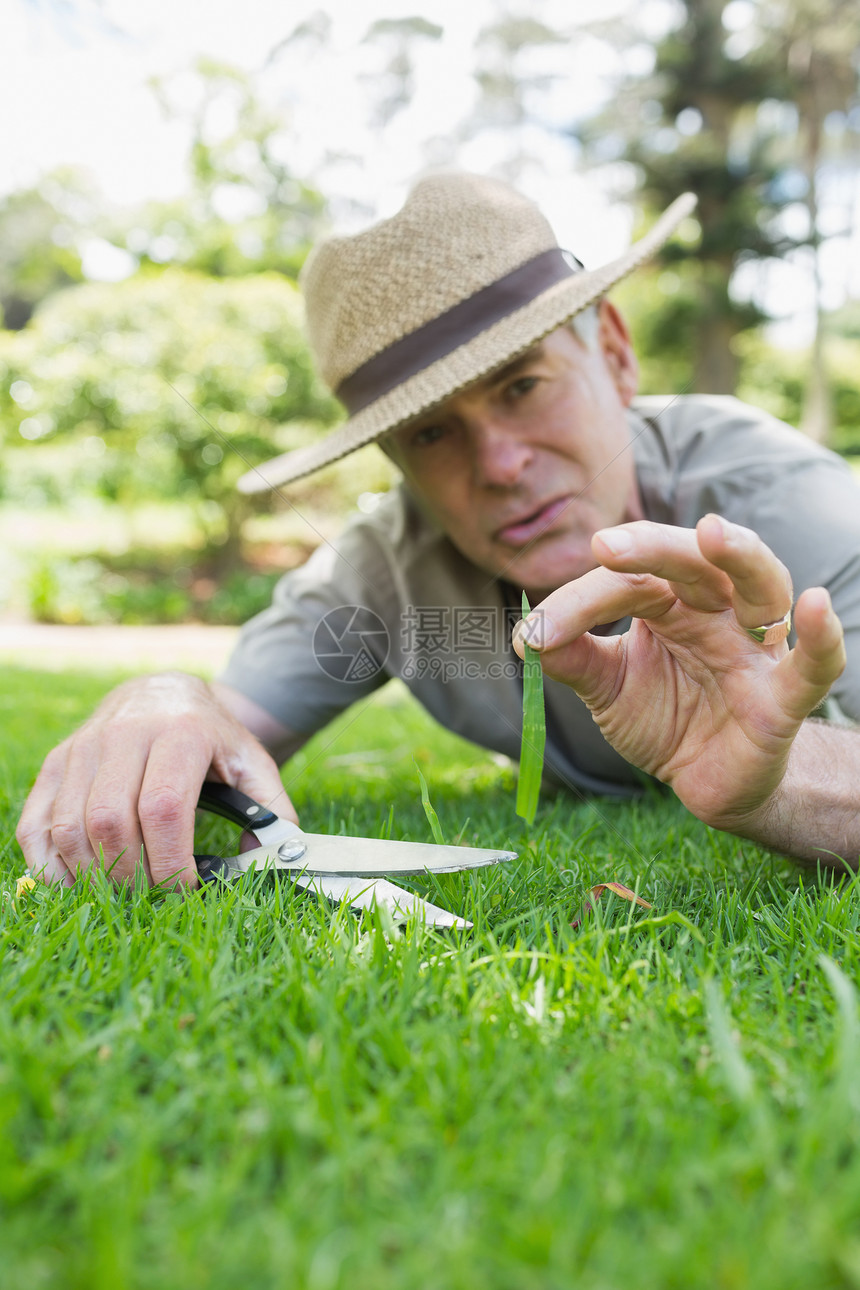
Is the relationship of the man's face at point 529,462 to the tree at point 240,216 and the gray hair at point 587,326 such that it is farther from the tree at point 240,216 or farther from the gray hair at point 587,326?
the tree at point 240,216

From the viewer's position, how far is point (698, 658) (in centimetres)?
144

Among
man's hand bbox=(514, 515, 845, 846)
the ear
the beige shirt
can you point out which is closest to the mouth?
the beige shirt

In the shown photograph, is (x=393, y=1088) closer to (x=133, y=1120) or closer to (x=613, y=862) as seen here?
(x=133, y=1120)

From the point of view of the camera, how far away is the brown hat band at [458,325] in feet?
7.00

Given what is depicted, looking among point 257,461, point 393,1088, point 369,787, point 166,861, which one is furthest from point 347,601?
point 257,461

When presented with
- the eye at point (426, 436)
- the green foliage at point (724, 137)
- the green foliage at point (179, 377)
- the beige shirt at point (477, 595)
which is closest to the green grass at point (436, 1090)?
the beige shirt at point (477, 595)

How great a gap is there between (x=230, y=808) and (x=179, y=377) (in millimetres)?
11446

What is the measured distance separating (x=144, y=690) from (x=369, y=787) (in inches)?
36.2

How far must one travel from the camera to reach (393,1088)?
0.91m

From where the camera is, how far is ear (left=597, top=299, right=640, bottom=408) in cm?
254

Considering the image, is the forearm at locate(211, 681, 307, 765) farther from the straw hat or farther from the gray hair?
the gray hair

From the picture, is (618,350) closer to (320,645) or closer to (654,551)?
(320,645)

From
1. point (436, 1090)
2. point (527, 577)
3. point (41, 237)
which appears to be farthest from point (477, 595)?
point (41, 237)

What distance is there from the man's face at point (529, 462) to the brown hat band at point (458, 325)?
0.12 meters
